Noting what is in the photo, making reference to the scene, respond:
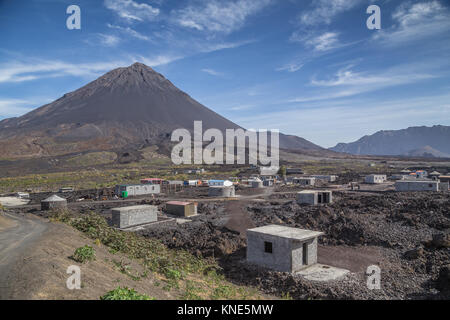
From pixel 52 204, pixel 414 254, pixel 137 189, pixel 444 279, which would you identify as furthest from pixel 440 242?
pixel 137 189

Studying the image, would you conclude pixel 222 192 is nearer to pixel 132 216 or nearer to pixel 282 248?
pixel 132 216

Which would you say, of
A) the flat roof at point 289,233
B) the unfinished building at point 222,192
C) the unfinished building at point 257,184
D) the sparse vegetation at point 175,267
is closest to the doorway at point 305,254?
the flat roof at point 289,233

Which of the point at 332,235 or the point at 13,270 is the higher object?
the point at 13,270

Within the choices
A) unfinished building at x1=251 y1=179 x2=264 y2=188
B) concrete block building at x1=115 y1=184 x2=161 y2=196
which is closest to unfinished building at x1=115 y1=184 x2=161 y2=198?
concrete block building at x1=115 y1=184 x2=161 y2=196

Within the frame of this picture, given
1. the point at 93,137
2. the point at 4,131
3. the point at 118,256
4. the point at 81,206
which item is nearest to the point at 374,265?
the point at 118,256

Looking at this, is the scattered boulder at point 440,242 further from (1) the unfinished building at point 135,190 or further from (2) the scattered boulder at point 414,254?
(1) the unfinished building at point 135,190
